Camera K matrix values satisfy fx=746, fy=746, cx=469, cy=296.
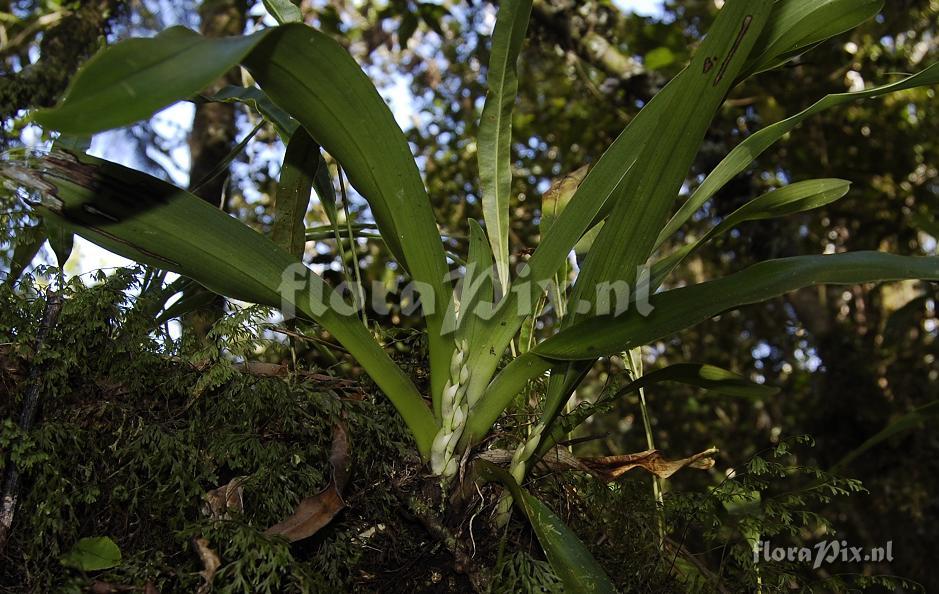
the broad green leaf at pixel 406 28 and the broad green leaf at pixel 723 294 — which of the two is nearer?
the broad green leaf at pixel 723 294

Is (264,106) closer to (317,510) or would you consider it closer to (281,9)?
(281,9)

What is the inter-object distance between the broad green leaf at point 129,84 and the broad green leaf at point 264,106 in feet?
1.24

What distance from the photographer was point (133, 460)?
602 mm

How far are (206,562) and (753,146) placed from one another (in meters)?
0.58

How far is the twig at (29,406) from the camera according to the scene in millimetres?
559

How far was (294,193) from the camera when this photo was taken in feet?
2.57

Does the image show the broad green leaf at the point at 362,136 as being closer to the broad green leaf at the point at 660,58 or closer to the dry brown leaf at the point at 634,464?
the dry brown leaf at the point at 634,464

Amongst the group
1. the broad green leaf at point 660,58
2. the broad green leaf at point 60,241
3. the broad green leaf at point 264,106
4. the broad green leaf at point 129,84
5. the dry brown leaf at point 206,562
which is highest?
the broad green leaf at point 660,58

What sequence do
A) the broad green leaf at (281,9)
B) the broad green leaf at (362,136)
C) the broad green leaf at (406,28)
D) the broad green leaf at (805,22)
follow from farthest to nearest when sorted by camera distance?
the broad green leaf at (406,28), the broad green leaf at (281,9), the broad green leaf at (805,22), the broad green leaf at (362,136)

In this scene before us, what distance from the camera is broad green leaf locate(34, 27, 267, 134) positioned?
41 centimetres

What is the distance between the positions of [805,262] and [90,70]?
0.50m

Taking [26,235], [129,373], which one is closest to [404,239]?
[129,373]

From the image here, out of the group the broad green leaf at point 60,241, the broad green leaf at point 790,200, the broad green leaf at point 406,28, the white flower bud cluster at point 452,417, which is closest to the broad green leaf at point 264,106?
the broad green leaf at point 60,241

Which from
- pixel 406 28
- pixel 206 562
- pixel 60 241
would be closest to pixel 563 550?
pixel 206 562
